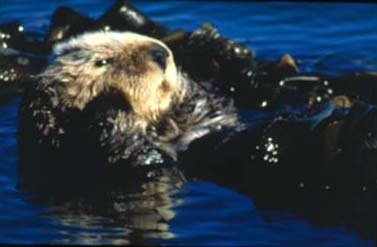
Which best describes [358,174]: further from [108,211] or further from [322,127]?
Result: [108,211]

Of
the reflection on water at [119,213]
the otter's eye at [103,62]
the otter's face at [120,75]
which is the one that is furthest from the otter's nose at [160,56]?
the reflection on water at [119,213]

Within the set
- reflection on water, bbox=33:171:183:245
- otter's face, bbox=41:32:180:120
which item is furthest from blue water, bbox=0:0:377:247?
otter's face, bbox=41:32:180:120

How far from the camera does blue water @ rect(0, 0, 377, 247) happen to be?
496 centimetres

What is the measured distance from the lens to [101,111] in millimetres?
5602

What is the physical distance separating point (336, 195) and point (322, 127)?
1.04 ft

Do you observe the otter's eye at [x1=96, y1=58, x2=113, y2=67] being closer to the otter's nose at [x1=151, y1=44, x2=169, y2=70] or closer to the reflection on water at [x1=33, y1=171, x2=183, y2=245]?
the otter's nose at [x1=151, y1=44, x2=169, y2=70]

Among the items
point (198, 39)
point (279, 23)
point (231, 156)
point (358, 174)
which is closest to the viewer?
point (358, 174)

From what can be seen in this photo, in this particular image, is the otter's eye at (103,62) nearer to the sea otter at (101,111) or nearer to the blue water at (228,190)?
the sea otter at (101,111)

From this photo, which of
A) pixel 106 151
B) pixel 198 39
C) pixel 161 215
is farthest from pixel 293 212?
pixel 198 39

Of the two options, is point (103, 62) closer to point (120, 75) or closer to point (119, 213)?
point (120, 75)

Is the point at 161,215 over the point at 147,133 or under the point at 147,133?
under

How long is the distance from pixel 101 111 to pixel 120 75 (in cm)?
19

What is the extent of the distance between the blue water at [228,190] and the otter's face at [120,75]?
47cm

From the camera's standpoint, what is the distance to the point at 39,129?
18.4ft
